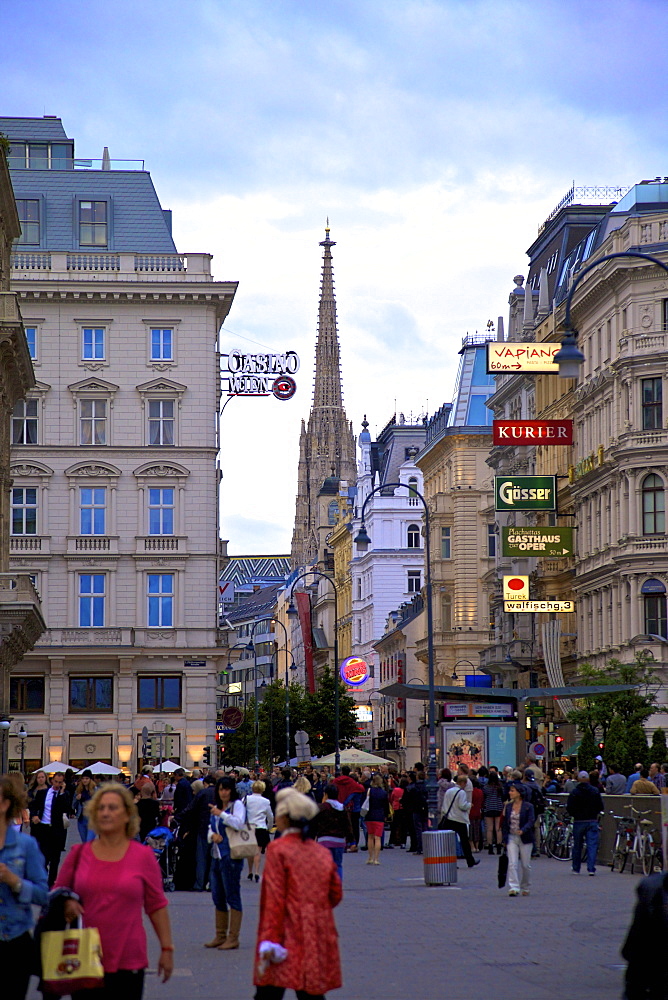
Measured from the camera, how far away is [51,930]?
877cm

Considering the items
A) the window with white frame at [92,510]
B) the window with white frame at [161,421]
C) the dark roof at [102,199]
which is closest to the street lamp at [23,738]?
the window with white frame at [92,510]

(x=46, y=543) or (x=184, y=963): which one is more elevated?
(x=46, y=543)

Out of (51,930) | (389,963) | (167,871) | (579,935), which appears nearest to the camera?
(51,930)

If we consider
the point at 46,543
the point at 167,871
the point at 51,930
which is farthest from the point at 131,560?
the point at 51,930

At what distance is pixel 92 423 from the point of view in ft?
221

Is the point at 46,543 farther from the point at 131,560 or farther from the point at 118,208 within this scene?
the point at 118,208

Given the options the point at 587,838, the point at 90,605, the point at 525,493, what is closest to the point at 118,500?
the point at 90,605

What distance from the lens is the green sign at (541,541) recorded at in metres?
61.1

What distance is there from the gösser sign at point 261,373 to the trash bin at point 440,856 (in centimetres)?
4686

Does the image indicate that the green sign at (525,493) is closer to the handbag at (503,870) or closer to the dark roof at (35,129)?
the dark roof at (35,129)

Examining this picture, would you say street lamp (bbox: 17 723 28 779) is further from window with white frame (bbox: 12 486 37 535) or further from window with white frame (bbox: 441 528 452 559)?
window with white frame (bbox: 441 528 452 559)

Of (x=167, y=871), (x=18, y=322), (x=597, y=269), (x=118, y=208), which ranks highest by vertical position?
(x=118, y=208)

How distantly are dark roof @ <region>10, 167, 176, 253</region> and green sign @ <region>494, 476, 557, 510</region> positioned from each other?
1885cm

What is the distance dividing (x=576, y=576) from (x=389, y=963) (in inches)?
1934
